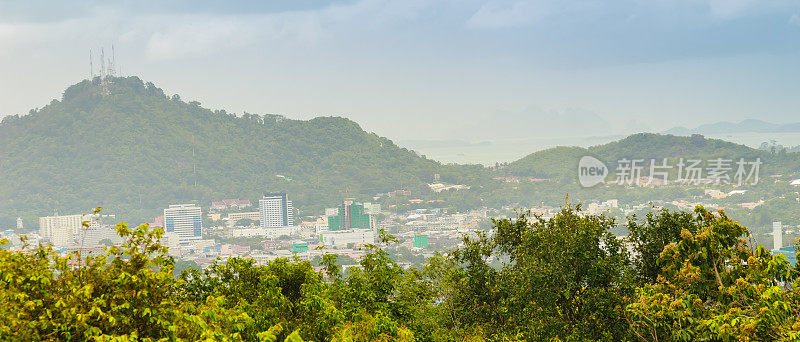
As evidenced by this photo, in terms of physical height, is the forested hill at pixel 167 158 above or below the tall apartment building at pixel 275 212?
above

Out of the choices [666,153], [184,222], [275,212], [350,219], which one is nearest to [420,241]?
[350,219]

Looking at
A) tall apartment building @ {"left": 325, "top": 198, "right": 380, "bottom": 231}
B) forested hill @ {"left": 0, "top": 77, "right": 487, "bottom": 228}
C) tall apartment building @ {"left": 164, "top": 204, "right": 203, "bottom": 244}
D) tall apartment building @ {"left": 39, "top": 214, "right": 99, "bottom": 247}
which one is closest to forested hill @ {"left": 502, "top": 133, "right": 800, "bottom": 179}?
forested hill @ {"left": 0, "top": 77, "right": 487, "bottom": 228}

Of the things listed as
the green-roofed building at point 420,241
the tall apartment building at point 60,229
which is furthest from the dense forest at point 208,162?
the green-roofed building at point 420,241

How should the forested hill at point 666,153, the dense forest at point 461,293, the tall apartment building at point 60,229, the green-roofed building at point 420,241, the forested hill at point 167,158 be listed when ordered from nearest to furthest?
the dense forest at point 461,293 → the green-roofed building at point 420,241 → the tall apartment building at point 60,229 → the forested hill at point 666,153 → the forested hill at point 167,158

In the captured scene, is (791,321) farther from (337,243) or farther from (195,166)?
(195,166)

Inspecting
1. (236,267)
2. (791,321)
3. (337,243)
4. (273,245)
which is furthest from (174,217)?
(791,321)

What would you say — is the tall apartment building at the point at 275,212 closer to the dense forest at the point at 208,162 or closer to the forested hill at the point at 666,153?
the dense forest at the point at 208,162
